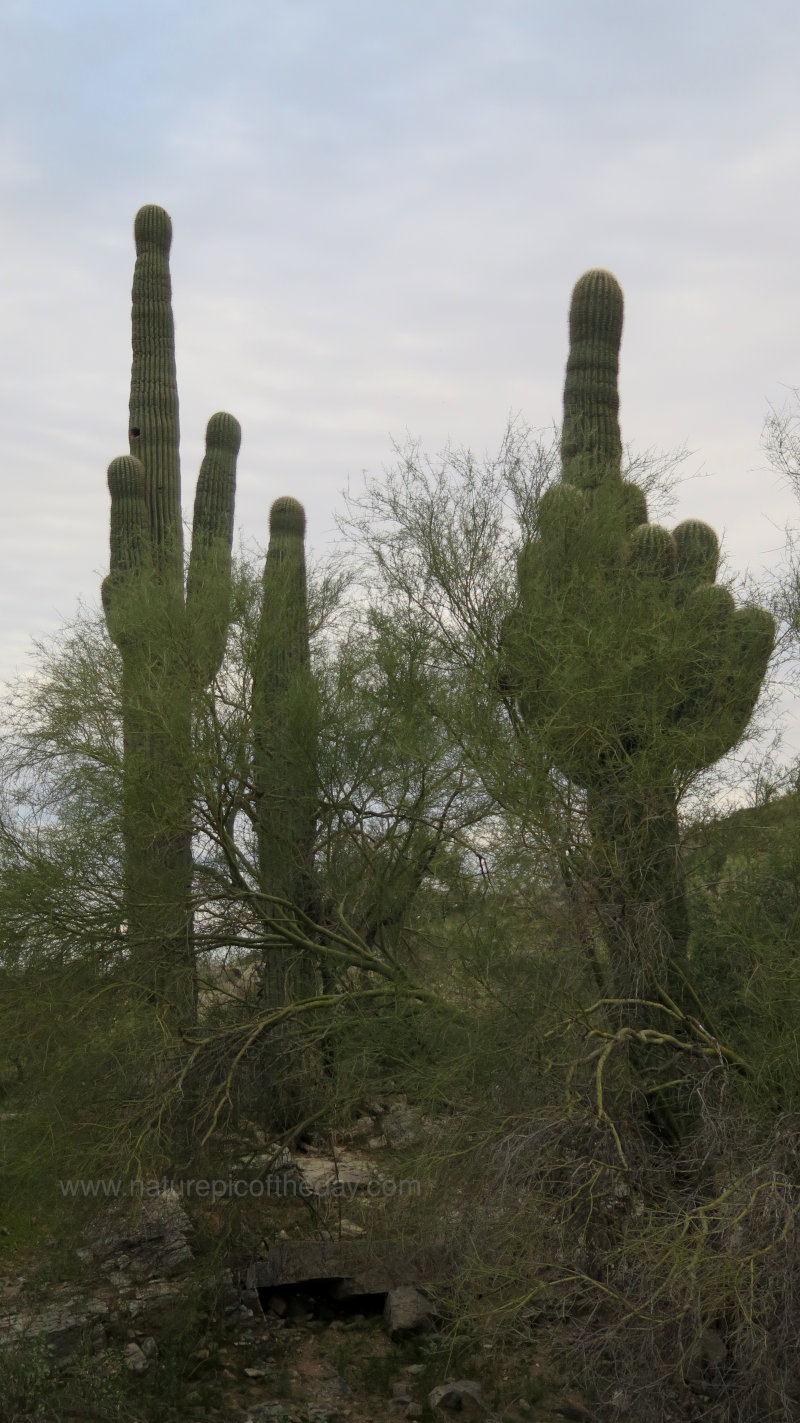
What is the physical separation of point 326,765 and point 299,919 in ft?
4.50

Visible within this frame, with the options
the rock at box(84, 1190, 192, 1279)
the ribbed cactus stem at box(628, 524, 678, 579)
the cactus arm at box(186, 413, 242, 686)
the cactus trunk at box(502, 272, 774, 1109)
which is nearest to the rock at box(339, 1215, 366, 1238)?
the rock at box(84, 1190, 192, 1279)

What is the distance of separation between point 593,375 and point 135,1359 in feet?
28.1

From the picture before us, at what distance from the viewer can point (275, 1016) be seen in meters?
9.29

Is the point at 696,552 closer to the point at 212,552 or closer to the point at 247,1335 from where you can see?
Result: the point at 212,552

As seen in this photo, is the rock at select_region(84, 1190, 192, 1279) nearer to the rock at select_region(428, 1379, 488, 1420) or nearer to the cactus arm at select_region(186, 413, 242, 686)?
the rock at select_region(428, 1379, 488, 1420)

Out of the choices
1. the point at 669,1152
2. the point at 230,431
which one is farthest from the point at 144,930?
the point at 230,431

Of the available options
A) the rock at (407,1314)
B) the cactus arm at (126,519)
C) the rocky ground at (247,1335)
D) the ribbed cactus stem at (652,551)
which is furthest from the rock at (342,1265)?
the cactus arm at (126,519)

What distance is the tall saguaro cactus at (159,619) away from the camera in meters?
9.49

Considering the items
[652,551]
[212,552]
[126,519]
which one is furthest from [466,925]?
[126,519]

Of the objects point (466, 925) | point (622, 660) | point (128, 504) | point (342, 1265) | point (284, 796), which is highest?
point (128, 504)

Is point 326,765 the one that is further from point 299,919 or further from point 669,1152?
point 669,1152

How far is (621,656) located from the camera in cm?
845

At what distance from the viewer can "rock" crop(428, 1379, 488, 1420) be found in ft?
28.0

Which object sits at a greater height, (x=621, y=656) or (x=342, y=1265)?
(x=621, y=656)
